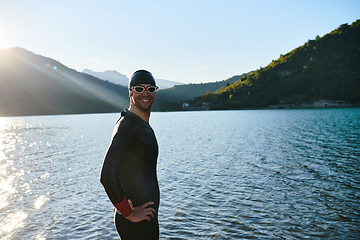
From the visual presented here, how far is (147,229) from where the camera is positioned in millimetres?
3186

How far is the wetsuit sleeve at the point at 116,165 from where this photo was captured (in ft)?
9.15

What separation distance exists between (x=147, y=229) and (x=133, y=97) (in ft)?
5.85

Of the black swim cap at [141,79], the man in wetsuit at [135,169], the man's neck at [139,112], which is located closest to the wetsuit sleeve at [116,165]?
the man in wetsuit at [135,169]

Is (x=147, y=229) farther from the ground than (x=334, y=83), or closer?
closer

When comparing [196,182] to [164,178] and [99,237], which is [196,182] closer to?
[164,178]

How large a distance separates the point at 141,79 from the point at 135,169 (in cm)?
125

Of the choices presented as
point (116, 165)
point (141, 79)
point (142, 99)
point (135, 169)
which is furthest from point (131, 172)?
point (141, 79)

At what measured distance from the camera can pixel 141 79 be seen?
3377mm

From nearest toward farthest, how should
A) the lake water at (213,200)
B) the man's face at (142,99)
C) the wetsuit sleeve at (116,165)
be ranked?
the wetsuit sleeve at (116,165), the man's face at (142,99), the lake water at (213,200)

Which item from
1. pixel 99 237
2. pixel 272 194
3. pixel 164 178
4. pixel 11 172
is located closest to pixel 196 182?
pixel 164 178

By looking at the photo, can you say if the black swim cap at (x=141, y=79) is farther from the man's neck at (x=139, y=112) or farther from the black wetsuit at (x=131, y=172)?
the black wetsuit at (x=131, y=172)

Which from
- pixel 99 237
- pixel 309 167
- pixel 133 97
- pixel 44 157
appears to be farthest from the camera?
pixel 44 157

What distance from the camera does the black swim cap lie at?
334cm

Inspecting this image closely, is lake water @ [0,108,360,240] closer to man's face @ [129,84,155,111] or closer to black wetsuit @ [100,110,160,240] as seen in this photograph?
black wetsuit @ [100,110,160,240]
